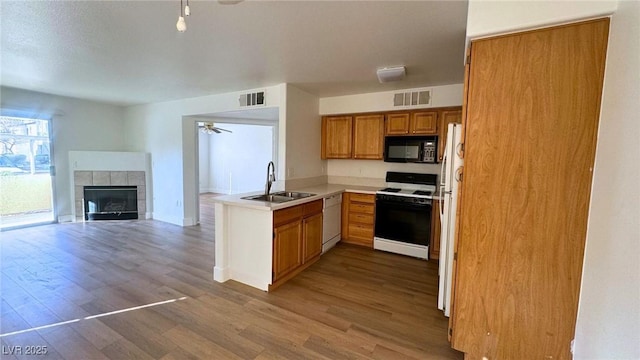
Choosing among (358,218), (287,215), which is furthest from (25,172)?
(358,218)

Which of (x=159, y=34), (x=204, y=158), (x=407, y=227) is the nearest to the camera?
(x=159, y=34)

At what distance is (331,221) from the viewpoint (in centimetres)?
391

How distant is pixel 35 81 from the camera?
3953mm

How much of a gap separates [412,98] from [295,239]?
8.79ft

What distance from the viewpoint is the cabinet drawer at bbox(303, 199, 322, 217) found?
3.19 meters

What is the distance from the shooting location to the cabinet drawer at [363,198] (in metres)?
4.01

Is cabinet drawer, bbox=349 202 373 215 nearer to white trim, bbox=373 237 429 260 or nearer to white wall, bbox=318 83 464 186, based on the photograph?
white trim, bbox=373 237 429 260

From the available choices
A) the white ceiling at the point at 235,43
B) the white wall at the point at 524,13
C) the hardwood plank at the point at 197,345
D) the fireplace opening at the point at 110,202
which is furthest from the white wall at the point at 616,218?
the fireplace opening at the point at 110,202

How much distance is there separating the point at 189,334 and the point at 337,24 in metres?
2.71

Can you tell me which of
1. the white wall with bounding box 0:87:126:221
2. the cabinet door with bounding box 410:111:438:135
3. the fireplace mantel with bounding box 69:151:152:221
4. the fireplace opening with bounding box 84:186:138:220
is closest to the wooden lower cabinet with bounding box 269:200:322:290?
the cabinet door with bounding box 410:111:438:135

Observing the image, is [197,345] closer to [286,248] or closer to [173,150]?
[286,248]

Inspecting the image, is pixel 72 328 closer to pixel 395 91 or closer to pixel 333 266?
pixel 333 266

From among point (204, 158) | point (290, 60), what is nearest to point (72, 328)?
point (290, 60)

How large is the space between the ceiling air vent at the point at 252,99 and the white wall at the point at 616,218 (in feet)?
11.7
